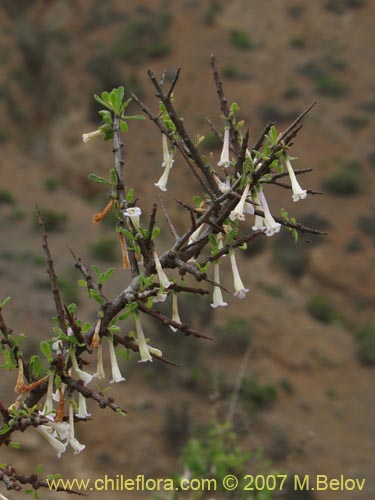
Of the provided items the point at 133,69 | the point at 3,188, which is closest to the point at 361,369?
the point at 3,188

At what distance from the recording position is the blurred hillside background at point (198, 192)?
1320cm

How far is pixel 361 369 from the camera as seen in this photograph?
1725 cm

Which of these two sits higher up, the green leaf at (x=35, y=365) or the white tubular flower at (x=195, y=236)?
the white tubular flower at (x=195, y=236)

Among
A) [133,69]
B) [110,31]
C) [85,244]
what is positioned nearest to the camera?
[85,244]

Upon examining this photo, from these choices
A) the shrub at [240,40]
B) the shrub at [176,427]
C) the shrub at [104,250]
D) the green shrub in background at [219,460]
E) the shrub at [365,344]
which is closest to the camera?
the green shrub in background at [219,460]

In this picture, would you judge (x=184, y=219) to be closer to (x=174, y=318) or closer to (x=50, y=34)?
(x=50, y=34)

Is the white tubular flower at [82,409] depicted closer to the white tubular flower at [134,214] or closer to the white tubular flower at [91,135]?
the white tubular flower at [134,214]

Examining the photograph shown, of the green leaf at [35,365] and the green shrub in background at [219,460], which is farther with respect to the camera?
the green shrub in background at [219,460]

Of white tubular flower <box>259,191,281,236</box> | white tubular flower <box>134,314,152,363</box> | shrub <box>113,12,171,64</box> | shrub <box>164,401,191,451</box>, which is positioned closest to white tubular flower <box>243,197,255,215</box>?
white tubular flower <box>259,191,281,236</box>

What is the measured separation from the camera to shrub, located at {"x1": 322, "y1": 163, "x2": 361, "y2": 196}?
79.0 feet

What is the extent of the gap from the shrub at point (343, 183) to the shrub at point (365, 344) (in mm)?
6405

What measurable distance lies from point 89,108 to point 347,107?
33.0 ft

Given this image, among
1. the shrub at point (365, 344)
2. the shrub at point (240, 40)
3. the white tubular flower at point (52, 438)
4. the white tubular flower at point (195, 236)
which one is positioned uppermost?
the white tubular flower at point (195, 236)

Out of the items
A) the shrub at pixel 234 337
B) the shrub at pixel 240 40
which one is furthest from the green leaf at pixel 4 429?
the shrub at pixel 240 40
